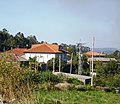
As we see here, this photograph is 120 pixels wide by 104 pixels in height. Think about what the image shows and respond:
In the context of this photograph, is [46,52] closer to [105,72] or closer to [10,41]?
[10,41]

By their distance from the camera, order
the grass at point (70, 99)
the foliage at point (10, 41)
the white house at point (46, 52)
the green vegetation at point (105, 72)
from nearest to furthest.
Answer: the grass at point (70, 99) < the green vegetation at point (105, 72) < the white house at point (46, 52) < the foliage at point (10, 41)

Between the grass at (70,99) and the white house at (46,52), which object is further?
the white house at (46,52)

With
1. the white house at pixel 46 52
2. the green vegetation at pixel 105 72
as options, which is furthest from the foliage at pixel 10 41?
the green vegetation at pixel 105 72

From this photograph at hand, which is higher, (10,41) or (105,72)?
(10,41)

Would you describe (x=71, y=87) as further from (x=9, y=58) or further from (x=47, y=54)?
Answer: (x=47, y=54)

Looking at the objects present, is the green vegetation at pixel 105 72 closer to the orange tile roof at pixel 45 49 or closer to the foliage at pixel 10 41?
the orange tile roof at pixel 45 49

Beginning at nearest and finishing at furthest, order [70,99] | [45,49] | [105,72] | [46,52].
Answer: [70,99] < [105,72] < [46,52] < [45,49]

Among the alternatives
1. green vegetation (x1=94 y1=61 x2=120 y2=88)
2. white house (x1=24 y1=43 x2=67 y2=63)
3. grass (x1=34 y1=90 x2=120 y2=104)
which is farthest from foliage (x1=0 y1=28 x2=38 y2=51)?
grass (x1=34 y1=90 x2=120 y2=104)

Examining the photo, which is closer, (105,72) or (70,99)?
(70,99)

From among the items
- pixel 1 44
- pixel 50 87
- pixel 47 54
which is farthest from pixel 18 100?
pixel 1 44

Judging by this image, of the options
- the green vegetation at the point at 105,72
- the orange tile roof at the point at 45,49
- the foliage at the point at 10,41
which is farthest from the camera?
the foliage at the point at 10,41

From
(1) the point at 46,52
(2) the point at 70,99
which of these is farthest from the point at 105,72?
(1) the point at 46,52

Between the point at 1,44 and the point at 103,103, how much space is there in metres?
39.1

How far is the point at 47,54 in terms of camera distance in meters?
43.2
